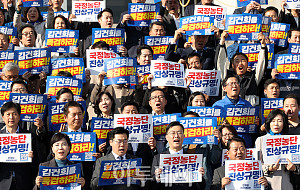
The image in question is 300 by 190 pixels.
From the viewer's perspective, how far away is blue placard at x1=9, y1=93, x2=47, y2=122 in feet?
34.9

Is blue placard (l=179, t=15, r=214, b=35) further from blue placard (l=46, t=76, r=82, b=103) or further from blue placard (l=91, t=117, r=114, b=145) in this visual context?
blue placard (l=91, t=117, r=114, b=145)

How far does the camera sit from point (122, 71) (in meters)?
11.8

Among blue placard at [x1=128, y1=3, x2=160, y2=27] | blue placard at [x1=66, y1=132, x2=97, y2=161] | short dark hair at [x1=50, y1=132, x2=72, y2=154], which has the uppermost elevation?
blue placard at [x1=128, y1=3, x2=160, y2=27]

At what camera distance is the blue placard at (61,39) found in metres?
12.7

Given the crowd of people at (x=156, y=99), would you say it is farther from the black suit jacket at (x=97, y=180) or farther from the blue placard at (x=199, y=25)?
the blue placard at (x=199, y=25)

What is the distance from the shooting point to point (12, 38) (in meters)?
13.3

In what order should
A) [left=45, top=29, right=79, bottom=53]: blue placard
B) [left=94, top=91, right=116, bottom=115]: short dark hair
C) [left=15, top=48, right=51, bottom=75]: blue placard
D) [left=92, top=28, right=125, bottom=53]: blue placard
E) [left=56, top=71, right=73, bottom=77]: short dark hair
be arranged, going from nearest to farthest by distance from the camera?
[left=94, top=91, right=116, bottom=115]: short dark hair, [left=56, top=71, right=73, bottom=77]: short dark hair, [left=15, top=48, right=51, bottom=75]: blue placard, [left=45, top=29, right=79, bottom=53]: blue placard, [left=92, top=28, right=125, bottom=53]: blue placard

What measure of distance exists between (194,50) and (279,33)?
1806 millimetres

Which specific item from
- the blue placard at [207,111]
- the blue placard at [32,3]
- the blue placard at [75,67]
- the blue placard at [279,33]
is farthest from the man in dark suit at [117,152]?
the blue placard at [32,3]

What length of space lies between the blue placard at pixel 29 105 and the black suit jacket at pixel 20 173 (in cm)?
76

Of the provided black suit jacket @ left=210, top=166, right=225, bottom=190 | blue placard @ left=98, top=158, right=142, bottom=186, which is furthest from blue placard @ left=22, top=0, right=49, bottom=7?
black suit jacket @ left=210, top=166, right=225, bottom=190

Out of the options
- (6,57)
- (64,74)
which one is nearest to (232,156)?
(64,74)

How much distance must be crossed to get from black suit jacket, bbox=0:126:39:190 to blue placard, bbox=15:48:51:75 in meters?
2.29

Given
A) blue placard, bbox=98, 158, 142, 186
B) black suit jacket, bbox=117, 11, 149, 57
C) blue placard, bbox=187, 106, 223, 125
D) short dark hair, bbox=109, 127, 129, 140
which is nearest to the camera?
blue placard, bbox=98, 158, 142, 186
